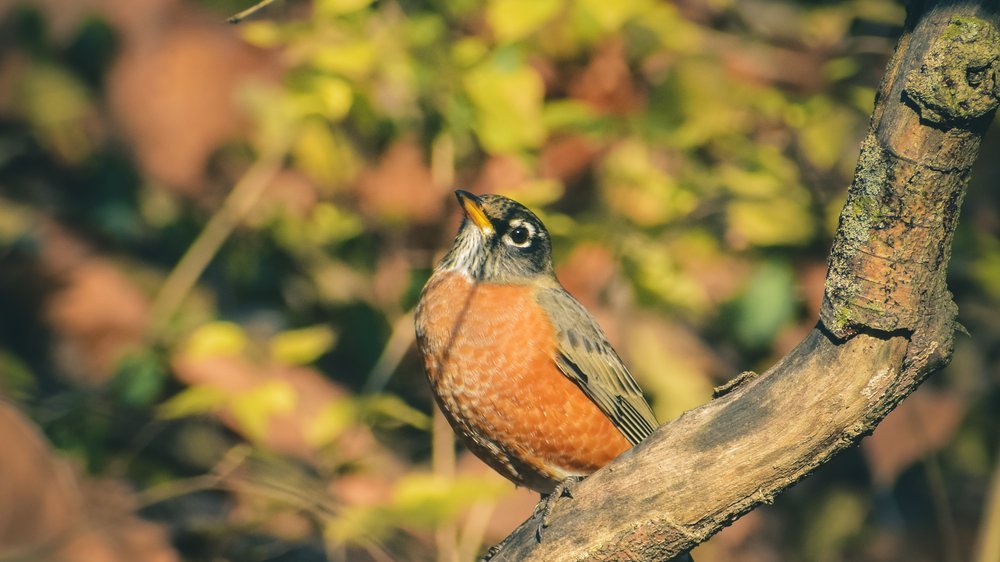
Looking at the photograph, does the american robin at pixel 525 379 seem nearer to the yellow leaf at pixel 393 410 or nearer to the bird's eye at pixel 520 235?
the bird's eye at pixel 520 235

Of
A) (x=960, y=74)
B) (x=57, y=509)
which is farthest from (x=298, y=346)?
(x=960, y=74)

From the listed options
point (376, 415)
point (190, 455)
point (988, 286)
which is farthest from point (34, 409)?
point (988, 286)

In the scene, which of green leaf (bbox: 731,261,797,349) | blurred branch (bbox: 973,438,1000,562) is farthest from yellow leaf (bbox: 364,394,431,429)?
blurred branch (bbox: 973,438,1000,562)

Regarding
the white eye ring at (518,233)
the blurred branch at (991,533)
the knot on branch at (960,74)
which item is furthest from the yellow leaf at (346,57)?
the blurred branch at (991,533)

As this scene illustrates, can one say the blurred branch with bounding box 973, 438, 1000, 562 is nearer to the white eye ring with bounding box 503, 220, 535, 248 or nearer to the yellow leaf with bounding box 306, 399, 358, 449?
the white eye ring with bounding box 503, 220, 535, 248

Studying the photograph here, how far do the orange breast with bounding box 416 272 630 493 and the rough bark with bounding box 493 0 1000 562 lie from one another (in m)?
0.66

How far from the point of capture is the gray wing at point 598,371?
10.9ft

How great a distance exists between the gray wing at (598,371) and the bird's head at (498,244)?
22cm

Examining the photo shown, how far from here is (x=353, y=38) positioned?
4062 millimetres

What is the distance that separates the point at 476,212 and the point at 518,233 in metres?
0.21

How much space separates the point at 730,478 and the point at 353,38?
Answer: 2525 millimetres

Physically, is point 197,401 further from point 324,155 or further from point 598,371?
Result: point 598,371

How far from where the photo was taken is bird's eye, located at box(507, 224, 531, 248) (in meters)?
3.79

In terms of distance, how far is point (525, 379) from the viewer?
326cm
